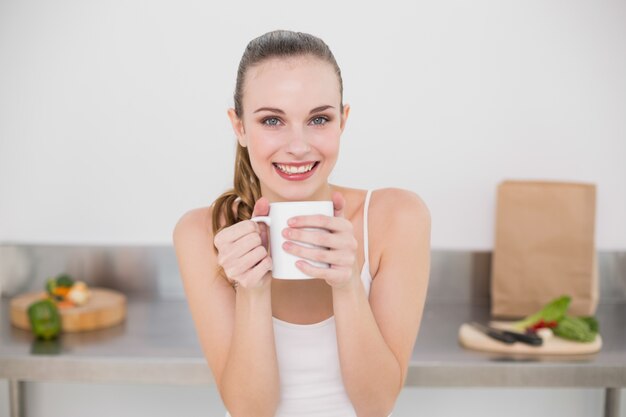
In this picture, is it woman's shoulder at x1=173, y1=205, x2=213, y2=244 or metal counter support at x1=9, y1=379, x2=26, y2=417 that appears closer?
woman's shoulder at x1=173, y1=205, x2=213, y2=244

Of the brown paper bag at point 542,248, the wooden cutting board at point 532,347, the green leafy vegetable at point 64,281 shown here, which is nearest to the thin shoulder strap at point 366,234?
the wooden cutting board at point 532,347

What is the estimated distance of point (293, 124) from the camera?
0.95m

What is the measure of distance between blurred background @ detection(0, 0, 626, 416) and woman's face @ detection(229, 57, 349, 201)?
1128 mm

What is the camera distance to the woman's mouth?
37.9 inches

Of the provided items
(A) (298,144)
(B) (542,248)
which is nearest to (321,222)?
(A) (298,144)

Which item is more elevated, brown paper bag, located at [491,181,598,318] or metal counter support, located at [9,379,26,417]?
brown paper bag, located at [491,181,598,318]

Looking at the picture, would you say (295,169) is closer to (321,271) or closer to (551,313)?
(321,271)

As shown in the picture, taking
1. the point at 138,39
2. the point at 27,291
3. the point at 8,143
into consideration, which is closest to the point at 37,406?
the point at 27,291

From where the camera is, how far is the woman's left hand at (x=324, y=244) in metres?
0.82

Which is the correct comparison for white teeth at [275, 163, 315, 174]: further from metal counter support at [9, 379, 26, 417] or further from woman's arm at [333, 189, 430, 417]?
metal counter support at [9, 379, 26, 417]

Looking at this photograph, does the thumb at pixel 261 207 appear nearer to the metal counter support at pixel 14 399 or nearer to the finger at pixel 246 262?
the finger at pixel 246 262

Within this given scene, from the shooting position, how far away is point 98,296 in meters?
2.08

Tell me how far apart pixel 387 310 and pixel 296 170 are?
25cm

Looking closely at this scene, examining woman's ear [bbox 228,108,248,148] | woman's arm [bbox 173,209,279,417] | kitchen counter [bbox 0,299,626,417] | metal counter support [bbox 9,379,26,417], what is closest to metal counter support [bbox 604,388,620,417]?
kitchen counter [bbox 0,299,626,417]
